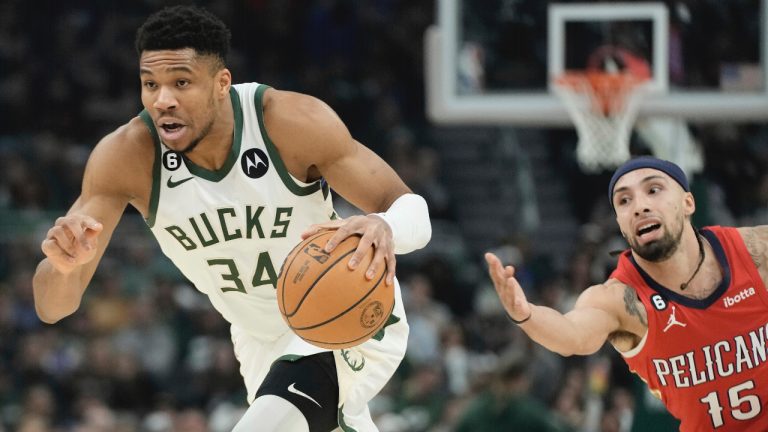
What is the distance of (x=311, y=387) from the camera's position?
17.0ft

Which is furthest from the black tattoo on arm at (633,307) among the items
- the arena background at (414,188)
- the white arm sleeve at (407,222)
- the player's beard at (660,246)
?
the arena background at (414,188)

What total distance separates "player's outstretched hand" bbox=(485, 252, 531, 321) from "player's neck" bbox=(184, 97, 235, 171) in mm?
1225

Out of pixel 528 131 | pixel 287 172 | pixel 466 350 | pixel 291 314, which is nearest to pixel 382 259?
pixel 291 314

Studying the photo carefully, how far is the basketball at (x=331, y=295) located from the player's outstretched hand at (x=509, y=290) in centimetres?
39

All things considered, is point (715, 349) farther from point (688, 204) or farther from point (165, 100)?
point (165, 100)

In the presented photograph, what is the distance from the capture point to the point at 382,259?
4641mm

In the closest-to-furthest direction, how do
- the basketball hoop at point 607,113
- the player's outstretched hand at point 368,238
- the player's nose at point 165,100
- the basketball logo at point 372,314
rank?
the player's outstretched hand at point 368,238
the basketball logo at point 372,314
the player's nose at point 165,100
the basketball hoop at point 607,113

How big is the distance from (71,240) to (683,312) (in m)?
2.46

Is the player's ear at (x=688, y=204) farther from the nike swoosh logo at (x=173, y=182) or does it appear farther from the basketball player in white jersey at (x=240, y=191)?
the nike swoosh logo at (x=173, y=182)

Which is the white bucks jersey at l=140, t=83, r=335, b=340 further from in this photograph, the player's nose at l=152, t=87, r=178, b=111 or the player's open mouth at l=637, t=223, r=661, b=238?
the player's open mouth at l=637, t=223, r=661, b=238

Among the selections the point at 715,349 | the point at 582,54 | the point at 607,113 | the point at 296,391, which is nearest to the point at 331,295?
the point at 296,391

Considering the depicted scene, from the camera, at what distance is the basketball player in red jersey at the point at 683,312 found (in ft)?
17.3

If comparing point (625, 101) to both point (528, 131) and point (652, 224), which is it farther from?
point (528, 131)

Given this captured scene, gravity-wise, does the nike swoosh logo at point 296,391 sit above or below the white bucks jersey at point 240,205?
below
